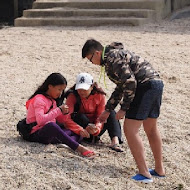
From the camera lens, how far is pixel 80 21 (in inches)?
479

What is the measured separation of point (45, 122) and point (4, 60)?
390 centimetres

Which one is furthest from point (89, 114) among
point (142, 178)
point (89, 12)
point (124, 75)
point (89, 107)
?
point (89, 12)

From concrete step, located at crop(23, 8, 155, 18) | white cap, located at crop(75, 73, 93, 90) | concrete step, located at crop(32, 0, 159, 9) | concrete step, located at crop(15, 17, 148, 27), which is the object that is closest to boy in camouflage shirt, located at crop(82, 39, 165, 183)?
white cap, located at crop(75, 73, 93, 90)

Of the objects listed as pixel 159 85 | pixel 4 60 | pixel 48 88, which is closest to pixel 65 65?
pixel 4 60

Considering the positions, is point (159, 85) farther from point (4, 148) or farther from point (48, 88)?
point (4, 148)

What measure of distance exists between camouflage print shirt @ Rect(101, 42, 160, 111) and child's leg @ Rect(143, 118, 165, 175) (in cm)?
35

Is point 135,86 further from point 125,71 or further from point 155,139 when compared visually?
point 155,139

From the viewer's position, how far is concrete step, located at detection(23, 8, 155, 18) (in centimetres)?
1234

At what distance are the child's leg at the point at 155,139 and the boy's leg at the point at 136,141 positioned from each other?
158 millimetres

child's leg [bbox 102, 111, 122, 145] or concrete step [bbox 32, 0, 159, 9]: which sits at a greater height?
concrete step [bbox 32, 0, 159, 9]

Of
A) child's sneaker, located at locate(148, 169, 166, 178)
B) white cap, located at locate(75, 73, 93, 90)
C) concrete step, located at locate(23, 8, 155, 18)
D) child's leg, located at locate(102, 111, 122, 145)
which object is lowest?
child's sneaker, located at locate(148, 169, 166, 178)

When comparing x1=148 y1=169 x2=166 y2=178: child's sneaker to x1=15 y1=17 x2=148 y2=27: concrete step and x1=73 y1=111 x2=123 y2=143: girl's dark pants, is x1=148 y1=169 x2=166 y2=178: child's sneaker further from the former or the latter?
x1=15 y1=17 x2=148 y2=27: concrete step

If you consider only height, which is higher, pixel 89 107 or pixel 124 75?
pixel 124 75

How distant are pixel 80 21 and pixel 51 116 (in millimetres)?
7409
